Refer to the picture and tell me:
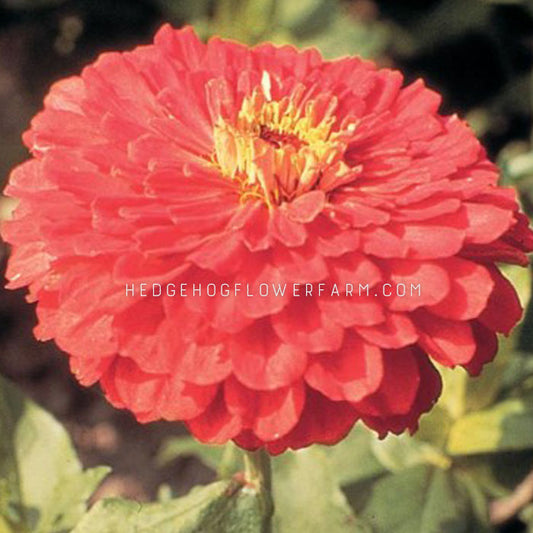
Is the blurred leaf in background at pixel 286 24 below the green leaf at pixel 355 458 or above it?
above

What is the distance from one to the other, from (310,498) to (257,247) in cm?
38

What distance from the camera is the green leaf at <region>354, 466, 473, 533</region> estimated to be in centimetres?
119

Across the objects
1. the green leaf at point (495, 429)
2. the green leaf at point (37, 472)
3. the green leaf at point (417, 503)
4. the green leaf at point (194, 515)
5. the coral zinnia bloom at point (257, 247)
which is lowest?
the green leaf at point (417, 503)

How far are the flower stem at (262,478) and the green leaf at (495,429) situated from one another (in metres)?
0.37

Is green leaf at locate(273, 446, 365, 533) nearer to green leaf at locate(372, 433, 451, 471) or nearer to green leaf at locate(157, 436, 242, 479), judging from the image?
green leaf at locate(157, 436, 242, 479)

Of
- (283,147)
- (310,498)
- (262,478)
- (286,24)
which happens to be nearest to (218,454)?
(310,498)

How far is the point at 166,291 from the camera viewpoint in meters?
0.77

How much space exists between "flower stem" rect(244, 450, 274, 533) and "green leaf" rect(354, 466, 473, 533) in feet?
1.00

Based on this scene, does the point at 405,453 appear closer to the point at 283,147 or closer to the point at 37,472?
the point at 37,472

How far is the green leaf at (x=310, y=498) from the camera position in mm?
1068

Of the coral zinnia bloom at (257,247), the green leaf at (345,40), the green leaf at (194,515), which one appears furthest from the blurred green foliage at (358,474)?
the green leaf at (345,40)

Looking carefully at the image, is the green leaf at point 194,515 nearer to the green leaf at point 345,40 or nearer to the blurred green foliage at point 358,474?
the blurred green foliage at point 358,474

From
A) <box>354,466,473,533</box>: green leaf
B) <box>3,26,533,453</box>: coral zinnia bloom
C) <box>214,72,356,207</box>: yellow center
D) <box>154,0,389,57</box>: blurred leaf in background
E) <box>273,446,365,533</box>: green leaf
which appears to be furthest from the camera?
<box>154,0,389,57</box>: blurred leaf in background

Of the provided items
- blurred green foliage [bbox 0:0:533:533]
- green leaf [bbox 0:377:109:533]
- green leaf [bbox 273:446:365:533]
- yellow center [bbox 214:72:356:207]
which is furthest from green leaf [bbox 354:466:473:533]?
yellow center [bbox 214:72:356:207]
